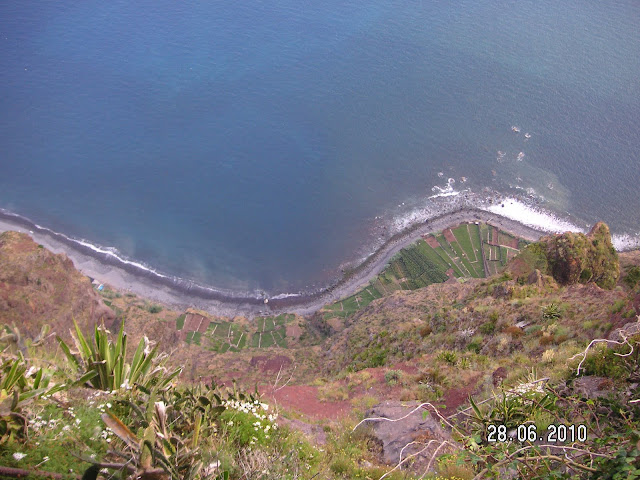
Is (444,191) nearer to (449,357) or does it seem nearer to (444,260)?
(444,260)

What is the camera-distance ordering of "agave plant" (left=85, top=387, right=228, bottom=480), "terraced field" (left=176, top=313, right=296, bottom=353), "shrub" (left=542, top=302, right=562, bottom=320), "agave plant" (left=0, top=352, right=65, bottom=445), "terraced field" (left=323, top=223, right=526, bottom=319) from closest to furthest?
1. "agave plant" (left=85, top=387, right=228, bottom=480)
2. "agave plant" (left=0, top=352, right=65, bottom=445)
3. "shrub" (left=542, top=302, right=562, bottom=320)
4. "terraced field" (left=176, top=313, right=296, bottom=353)
5. "terraced field" (left=323, top=223, right=526, bottom=319)

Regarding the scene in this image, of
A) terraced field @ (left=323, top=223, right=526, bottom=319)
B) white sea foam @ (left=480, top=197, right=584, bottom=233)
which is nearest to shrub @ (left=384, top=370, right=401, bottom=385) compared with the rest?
terraced field @ (left=323, top=223, right=526, bottom=319)

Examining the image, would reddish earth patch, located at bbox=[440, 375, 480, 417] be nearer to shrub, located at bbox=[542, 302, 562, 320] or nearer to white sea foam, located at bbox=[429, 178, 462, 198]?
shrub, located at bbox=[542, 302, 562, 320]

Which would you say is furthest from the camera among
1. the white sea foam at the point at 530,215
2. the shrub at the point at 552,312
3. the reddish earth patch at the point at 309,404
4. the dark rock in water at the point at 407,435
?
the white sea foam at the point at 530,215

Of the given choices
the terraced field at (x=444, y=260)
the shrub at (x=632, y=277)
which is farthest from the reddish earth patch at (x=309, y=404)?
the terraced field at (x=444, y=260)

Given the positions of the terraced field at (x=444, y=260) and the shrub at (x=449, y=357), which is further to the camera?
the terraced field at (x=444, y=260)

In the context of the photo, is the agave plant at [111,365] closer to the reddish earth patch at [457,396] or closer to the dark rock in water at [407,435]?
the dark rock in water at [407,435]
